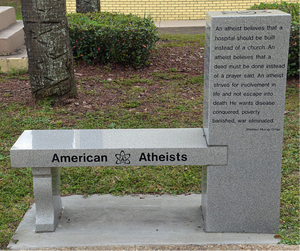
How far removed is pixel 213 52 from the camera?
3.14 m

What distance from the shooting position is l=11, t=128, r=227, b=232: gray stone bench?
3.41 meters

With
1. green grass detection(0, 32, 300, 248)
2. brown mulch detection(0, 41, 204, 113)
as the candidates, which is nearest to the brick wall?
brown mulch detection(0, 41, 204, 113)

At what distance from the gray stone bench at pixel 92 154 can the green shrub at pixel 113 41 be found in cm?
429

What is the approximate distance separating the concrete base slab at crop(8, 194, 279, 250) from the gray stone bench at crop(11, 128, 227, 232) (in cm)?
18

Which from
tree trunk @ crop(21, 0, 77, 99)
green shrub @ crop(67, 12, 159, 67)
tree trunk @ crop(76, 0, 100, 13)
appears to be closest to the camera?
tree trunk @ crop(21, 0, 77, 99)

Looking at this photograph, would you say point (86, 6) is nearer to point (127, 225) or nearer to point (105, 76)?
point (105, 76)

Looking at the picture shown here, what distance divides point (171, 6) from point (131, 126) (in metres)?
10.3

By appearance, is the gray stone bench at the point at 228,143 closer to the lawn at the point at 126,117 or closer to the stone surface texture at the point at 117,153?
the stone surface texture at the point at 117,153

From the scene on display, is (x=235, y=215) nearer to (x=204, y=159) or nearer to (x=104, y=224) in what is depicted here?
(x=204, y=159)

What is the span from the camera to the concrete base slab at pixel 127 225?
11.3 ft

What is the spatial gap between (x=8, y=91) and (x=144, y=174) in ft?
10.9

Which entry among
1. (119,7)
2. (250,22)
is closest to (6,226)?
(250,22)

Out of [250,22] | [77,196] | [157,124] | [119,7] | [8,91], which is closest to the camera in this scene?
[250,22]

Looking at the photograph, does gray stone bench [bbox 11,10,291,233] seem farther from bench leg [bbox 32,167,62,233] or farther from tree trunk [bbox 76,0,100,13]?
tree trunk [bbox 76,0,100,13]
